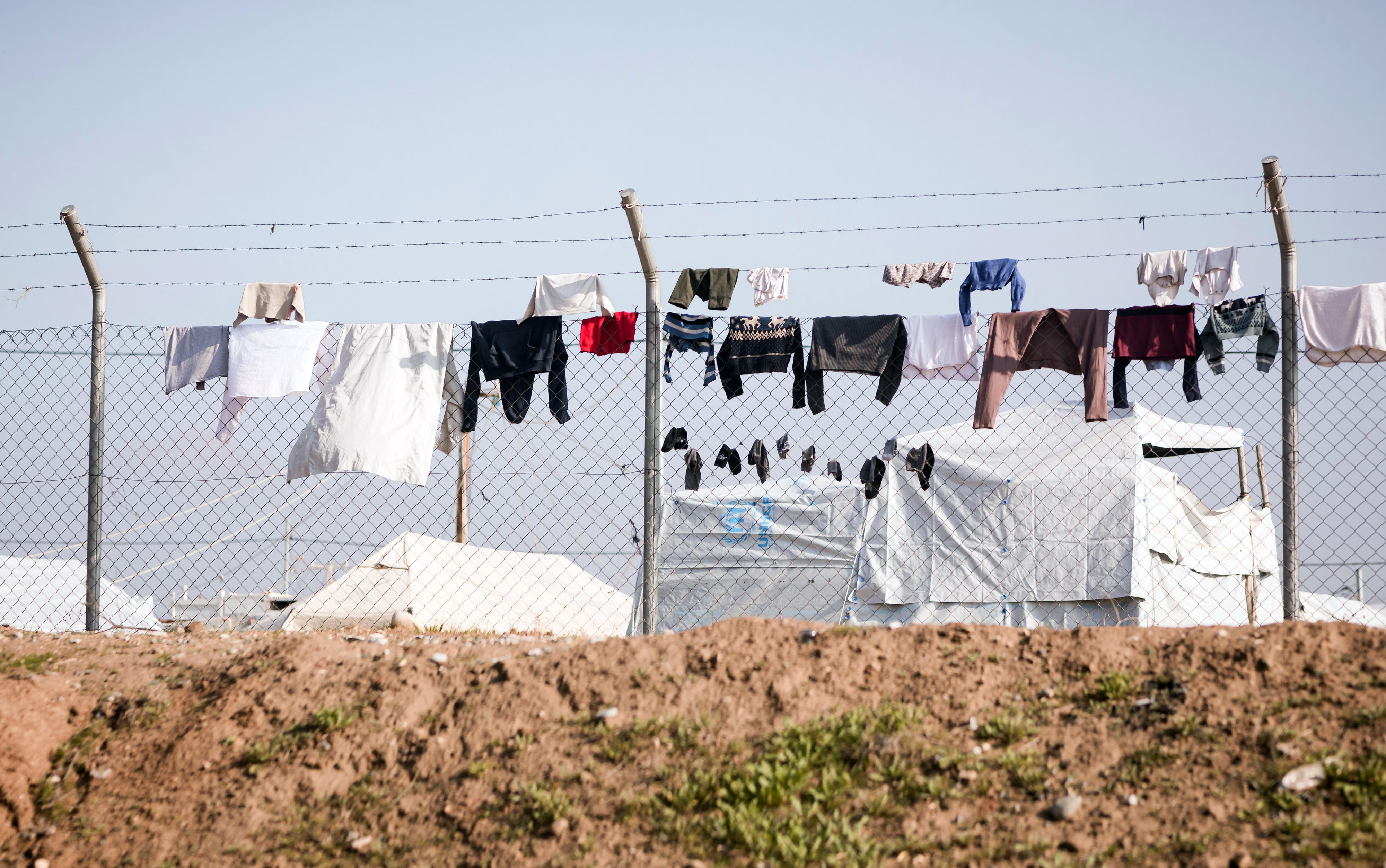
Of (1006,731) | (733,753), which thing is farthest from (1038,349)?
(733,753)

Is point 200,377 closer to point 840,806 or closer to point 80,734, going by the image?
point 80,734

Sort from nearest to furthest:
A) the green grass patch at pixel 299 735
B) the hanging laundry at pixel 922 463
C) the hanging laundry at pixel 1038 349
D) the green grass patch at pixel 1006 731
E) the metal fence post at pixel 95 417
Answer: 1. the green grass patch at pixel 1006 731
2. the green grass patch at pixel 299 735
3. the metal fence post at pixel 95 417
4. the hanging laundry at pixel 1038 349
5. the hanging laundry at pixel 922 463

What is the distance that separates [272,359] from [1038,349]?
16.6 feet

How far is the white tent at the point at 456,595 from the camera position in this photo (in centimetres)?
1225

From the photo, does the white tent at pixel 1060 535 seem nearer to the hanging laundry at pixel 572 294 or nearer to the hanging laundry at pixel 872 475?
the hanging laundry at pixel 872 475

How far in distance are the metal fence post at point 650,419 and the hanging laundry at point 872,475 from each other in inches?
77.9

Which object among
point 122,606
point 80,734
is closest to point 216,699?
point 80,734

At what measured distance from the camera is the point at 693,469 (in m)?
6.17

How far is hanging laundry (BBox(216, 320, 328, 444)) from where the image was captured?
6316 millimetres

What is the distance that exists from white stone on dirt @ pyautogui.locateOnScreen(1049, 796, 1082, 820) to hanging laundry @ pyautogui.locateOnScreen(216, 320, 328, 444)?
538cm

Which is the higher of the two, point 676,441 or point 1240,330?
point 1240,330

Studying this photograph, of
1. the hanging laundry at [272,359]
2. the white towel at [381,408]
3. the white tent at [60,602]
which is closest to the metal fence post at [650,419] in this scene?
the white towel at [381,408]

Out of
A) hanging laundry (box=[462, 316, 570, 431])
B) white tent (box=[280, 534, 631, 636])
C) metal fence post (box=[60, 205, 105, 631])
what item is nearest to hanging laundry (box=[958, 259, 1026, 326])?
hanging laundry (box=[462, 316, 570, 431])

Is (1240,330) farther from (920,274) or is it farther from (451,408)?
(451,408)
